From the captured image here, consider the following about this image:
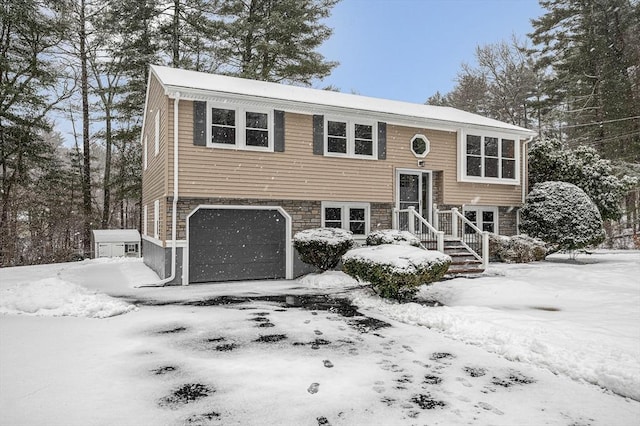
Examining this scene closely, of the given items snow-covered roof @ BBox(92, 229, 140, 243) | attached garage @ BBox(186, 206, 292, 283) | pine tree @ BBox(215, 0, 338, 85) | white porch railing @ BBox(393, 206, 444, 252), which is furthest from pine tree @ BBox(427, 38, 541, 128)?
snow-covered roof @ BBox(92, 229, 140, 243)

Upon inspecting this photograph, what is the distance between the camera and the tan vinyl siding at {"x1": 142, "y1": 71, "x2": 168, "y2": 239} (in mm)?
11242

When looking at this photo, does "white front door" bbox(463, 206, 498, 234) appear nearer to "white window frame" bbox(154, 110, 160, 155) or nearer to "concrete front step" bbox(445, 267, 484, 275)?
"concrete front step" bbox(445, 267, 484, 275)

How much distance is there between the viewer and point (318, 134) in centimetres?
1273

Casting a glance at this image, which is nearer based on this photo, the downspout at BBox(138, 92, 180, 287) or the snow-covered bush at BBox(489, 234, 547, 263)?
the downspout at BBox(138, 92, 180, 287)

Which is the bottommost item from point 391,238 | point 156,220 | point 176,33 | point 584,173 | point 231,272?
point 231,272

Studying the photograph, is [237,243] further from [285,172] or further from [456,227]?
[456,227]

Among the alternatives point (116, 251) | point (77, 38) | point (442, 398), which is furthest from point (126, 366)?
point (77, 38)

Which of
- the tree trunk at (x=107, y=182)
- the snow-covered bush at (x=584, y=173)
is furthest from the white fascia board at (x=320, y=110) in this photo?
the tree trunk at (x=107, y=182)

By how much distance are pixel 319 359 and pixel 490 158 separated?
519 inches

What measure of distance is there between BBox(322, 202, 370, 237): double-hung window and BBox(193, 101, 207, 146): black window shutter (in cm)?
433

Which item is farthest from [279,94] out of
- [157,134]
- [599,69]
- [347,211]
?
[599,69]

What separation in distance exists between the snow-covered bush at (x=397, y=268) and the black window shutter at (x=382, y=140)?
207 inches

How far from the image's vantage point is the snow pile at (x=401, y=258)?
8156mm

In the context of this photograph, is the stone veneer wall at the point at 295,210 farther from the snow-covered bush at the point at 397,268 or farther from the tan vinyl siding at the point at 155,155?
the snow-covered bush at the point at 397,268
